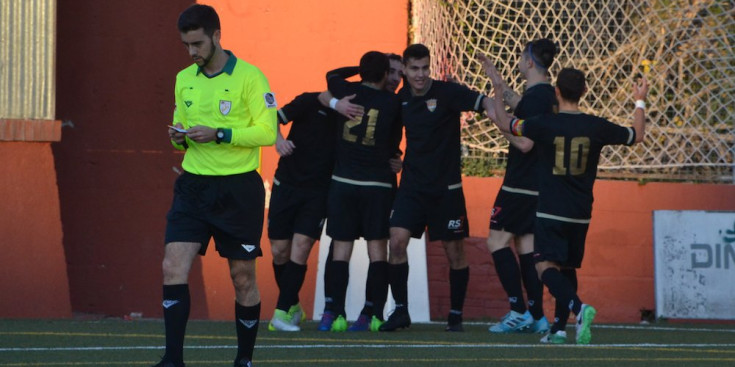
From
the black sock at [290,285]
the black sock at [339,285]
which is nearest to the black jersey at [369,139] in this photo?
the black sock at [339,285]

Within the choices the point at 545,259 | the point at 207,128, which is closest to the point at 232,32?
the point at 545,259

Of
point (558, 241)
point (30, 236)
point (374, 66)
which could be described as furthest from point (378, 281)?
point (30, 236)

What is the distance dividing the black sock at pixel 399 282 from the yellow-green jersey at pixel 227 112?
3.36 meters

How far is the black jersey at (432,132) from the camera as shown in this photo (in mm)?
9539

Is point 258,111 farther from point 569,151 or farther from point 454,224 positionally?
point 454,224

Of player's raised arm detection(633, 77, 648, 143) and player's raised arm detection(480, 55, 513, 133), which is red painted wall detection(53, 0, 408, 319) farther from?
player's raised arm detection(633, 77, 648, 143)

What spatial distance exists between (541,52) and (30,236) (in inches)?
183

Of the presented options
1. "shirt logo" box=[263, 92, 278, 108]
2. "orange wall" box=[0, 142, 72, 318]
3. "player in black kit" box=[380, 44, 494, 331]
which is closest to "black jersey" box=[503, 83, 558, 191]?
"player in black kit" box=[380, 44, 494, 331]

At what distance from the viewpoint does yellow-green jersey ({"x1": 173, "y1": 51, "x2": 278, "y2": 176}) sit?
6465 mm

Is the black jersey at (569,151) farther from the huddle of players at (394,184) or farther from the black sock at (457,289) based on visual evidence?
the black sock at (457,289)

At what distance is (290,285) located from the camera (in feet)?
32.2

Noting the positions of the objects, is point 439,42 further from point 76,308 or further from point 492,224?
point 76,308

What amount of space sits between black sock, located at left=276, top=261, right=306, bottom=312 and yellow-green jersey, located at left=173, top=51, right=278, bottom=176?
334 cm

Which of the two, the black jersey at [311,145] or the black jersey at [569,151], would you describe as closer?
the black jersey at [569,151]
